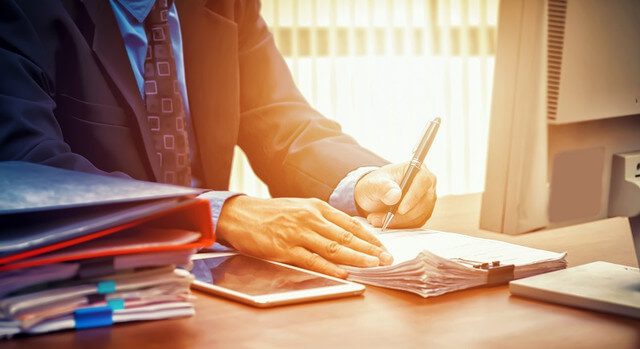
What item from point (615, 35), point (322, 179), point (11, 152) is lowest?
point (322, 179)

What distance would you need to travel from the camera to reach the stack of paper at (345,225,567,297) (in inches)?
30.4

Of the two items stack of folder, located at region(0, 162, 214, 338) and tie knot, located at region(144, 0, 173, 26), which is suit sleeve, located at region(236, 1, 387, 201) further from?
stack of folder, located at region(0, 162, 214, 338)

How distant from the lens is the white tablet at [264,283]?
2.44ft

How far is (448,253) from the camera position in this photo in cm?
90

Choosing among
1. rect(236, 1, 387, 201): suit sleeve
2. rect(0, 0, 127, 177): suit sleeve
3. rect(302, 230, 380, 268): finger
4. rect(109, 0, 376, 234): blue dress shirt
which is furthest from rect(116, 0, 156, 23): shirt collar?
rect(302, 230, 380, 268): finger

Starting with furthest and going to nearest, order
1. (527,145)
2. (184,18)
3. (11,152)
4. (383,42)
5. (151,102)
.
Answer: (383,42) → (184,18) → (151,102) → (11,152) → (527,145)

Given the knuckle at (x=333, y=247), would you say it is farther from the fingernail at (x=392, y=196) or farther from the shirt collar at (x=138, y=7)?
the shirt collar at (x=138, y=7)

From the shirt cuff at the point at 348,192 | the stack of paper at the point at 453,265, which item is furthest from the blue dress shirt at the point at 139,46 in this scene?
the stack of paper at the point at 453,265

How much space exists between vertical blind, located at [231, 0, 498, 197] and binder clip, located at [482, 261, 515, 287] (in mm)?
2989

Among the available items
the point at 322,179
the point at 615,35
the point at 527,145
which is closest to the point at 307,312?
the point at 527,145

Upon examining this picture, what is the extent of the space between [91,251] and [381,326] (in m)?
0.27

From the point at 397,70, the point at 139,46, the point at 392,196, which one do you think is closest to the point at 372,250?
the point at 392,196

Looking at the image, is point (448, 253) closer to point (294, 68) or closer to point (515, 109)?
point (515, 109)

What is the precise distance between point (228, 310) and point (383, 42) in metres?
3.49
